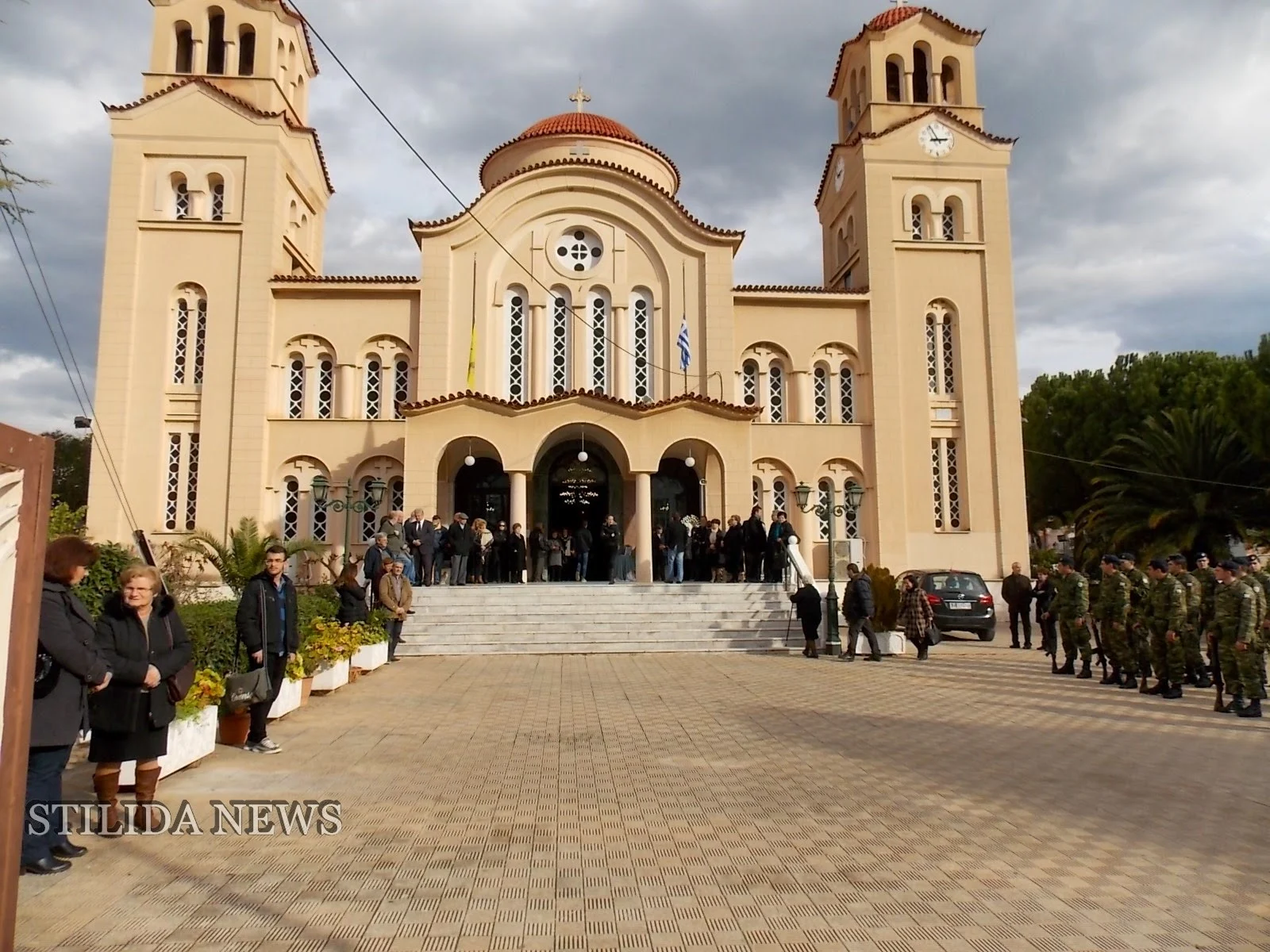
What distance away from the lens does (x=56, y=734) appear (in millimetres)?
4477

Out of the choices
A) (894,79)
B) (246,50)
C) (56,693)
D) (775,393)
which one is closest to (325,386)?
(246,50)

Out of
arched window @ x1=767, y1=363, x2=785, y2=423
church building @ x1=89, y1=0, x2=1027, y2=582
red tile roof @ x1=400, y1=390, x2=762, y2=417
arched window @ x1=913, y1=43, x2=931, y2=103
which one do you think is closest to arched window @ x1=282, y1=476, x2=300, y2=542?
church building @ x1=89, y1=0, x2=1027, y2=582

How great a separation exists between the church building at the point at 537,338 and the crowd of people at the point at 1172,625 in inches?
381

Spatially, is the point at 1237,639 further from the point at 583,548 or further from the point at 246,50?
the point at 246,50

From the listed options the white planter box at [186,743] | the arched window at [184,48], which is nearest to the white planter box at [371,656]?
the white planter box at [186,743]

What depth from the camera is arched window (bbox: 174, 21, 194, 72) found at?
24.6 m

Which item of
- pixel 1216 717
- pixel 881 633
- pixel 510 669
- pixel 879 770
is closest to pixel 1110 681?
pixel 1216 717

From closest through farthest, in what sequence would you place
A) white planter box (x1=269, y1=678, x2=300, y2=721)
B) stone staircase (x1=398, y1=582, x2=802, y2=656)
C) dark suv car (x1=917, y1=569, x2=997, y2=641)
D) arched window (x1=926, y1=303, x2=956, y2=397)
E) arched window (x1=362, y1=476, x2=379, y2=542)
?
white planter box (x1=269, y1=678, x2=300, y2=721)
stone staircase (x1=398, y1=582, x2=802, y2=656)
dark suv car (x1=917, y1=569, x2=997, y2=641)
arched window (x1=362, y1=476, x2=379, y2=542)
arched window (x1=926, y1=303, x2=956, y2=397)

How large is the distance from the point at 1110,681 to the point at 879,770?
6502 mm

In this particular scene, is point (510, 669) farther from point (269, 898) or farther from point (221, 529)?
point (221, 529)

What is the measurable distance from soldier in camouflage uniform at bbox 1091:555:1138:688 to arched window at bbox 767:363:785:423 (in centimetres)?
1300

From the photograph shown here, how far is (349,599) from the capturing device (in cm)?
1241

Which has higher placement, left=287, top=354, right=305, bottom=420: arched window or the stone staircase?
left=287, top=354, right=305, bottom=420: arched window

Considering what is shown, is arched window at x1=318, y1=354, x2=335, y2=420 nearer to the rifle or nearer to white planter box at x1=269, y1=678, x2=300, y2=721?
white planter box at x1=269, y1=678, x2=300, y2=721
